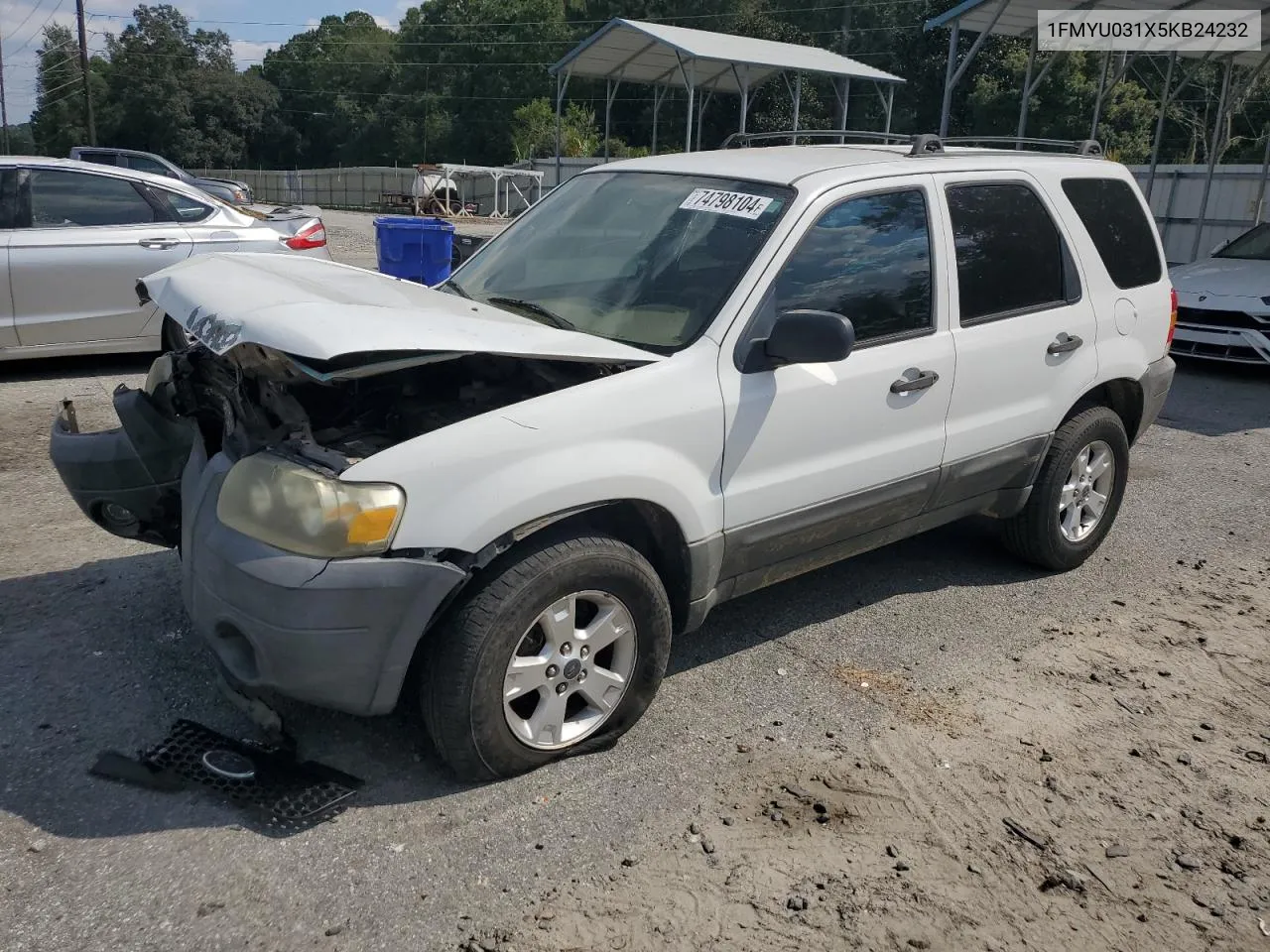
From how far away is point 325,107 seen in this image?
8675cm

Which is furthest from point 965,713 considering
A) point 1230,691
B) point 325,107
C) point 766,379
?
point 325,107

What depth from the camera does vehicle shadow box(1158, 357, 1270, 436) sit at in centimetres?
869

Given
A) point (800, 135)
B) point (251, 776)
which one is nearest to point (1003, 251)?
point (800, 135)

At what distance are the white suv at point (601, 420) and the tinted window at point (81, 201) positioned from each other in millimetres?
4625

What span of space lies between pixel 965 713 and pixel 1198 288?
26.6 feet

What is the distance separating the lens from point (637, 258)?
4.00 metres

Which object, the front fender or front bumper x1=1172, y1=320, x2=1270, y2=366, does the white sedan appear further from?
the front fender

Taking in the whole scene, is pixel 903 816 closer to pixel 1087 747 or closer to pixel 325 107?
pixel 1087 747

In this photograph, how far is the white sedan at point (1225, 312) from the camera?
32.5 feet

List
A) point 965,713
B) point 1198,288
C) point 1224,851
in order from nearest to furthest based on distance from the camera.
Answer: point 1224,851, point 965,713, point 1198,288

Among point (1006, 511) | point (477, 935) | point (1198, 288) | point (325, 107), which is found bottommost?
point (477, 935)

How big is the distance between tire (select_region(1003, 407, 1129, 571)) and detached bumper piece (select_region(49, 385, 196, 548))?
3604mm

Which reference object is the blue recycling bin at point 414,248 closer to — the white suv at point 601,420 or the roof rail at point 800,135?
the roof rail at point 800,135

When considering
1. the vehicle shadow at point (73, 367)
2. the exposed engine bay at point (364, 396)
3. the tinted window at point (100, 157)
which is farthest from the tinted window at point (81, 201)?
the tinted window at point (100, 157)
